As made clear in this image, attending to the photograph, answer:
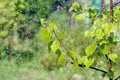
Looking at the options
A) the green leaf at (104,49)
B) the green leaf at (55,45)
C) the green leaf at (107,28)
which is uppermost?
the green leaf at (107,28)

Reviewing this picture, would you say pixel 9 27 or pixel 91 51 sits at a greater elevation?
pixel 91 51

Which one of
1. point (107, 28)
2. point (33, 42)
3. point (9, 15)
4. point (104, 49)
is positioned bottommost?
point (33, 42)

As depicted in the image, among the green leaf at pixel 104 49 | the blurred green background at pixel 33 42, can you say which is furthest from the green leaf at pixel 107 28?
the blurred green background at pixel 33 42

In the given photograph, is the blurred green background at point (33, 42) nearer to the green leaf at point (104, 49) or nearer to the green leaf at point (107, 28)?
the green leaf at point (104, 49)

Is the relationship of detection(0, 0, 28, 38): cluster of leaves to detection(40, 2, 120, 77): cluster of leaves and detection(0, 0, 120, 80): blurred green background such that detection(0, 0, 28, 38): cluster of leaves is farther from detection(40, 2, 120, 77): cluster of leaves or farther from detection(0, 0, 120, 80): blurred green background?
detection(40, 2, 120, 77): cluster of leaves

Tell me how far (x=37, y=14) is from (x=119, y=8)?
7.12 m

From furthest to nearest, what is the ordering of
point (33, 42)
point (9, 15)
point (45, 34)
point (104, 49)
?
point (33, 42), point (9, 15), point (104, 49), point (45, 34)

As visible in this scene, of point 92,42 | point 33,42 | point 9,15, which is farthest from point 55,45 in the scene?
point 33,42

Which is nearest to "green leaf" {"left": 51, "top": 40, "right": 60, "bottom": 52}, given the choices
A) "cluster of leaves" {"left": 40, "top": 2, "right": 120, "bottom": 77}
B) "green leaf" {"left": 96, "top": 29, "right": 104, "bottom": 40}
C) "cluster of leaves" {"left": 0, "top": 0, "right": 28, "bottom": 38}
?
"cluster of leaves" {"left": 40, "top": 2, "right": 120, "bottom": 77}

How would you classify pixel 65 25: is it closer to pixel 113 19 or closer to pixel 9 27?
pixel 9 27

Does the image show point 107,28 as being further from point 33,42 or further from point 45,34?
point 33,42

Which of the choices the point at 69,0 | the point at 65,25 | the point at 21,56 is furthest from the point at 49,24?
the point at 69,0

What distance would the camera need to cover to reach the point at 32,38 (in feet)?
27.5

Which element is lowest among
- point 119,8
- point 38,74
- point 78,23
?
point 38,74
